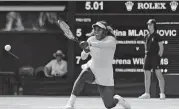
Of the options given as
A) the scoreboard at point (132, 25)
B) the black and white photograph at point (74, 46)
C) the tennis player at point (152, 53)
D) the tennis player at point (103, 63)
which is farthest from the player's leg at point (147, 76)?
the tennis player at point (103, 63)

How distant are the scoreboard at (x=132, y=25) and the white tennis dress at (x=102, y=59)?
5519 mm

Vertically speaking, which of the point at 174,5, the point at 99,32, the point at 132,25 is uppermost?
the point at 174,5

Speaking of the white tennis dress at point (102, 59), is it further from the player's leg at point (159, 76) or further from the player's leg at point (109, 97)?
the player's leg at point (159, 76)

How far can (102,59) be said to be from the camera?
11.2m

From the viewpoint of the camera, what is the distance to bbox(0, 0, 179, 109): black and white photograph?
16.7m

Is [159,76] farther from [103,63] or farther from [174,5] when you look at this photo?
[103,63]

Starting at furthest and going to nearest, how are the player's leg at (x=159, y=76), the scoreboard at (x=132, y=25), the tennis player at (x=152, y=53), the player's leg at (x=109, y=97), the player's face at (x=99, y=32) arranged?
1. the scoreboard at (x=132, y=25)
2. the tennis player at (x=152, y=53)
3. the player's leg at (x=159, y=76)
4. the player's face at (x=99, y=32)
5. the player's leg at (x=109, y=97)

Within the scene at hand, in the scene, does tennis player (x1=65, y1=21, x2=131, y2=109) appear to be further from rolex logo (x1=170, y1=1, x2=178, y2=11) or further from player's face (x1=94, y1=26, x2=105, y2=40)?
rolex logo (x1=170, y1=1, x2=178, y2=11)

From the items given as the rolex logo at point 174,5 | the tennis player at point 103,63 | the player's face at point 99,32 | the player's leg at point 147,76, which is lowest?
the player's leg at point 147,76

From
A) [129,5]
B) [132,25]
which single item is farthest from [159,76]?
[129,5]

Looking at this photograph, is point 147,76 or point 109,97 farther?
point 147,76

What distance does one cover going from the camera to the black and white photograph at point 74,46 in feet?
54.6

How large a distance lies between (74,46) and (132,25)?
1.68 m

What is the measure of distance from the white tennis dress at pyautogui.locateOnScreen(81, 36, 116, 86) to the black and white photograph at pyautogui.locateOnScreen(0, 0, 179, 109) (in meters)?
4.66
